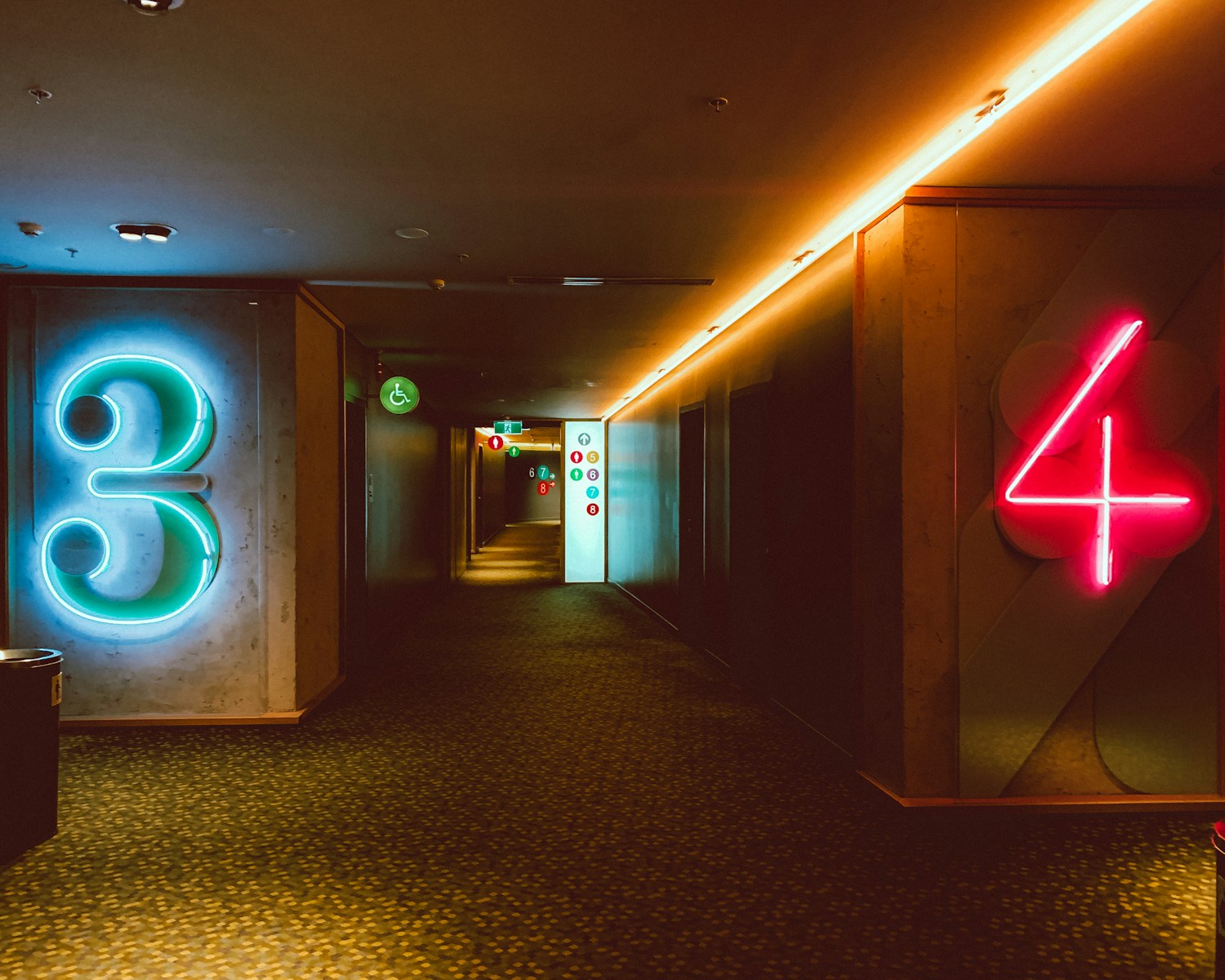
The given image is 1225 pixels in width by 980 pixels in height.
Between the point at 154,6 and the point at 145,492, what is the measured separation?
3985mm

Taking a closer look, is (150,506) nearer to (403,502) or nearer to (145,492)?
(145,492)

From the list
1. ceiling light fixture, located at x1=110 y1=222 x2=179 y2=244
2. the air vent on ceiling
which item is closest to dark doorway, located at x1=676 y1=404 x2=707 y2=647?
the air vent on ceiling

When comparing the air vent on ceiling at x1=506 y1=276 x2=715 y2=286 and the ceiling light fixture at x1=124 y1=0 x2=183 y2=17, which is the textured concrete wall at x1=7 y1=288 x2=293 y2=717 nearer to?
the air vent on ceiling at x1=506 y1=276 x2=715 y2=286

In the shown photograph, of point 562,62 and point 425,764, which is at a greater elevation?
point 562,62

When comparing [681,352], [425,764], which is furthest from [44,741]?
[681,352]

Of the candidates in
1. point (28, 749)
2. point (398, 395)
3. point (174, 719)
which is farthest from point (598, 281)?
point (174, 719)

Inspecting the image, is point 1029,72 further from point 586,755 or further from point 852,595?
point 586,755

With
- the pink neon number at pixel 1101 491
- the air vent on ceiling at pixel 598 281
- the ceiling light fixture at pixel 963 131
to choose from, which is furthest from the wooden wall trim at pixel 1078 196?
the air vent on ceiling at pixel 598 281

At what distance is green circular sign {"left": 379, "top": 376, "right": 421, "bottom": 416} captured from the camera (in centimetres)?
822

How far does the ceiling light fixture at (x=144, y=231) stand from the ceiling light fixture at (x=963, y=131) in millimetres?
3808

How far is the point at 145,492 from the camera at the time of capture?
5609mm

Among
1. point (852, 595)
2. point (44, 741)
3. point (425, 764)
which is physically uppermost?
point (852, 595)

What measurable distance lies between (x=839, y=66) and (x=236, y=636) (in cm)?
528

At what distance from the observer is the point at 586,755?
4.98 m
